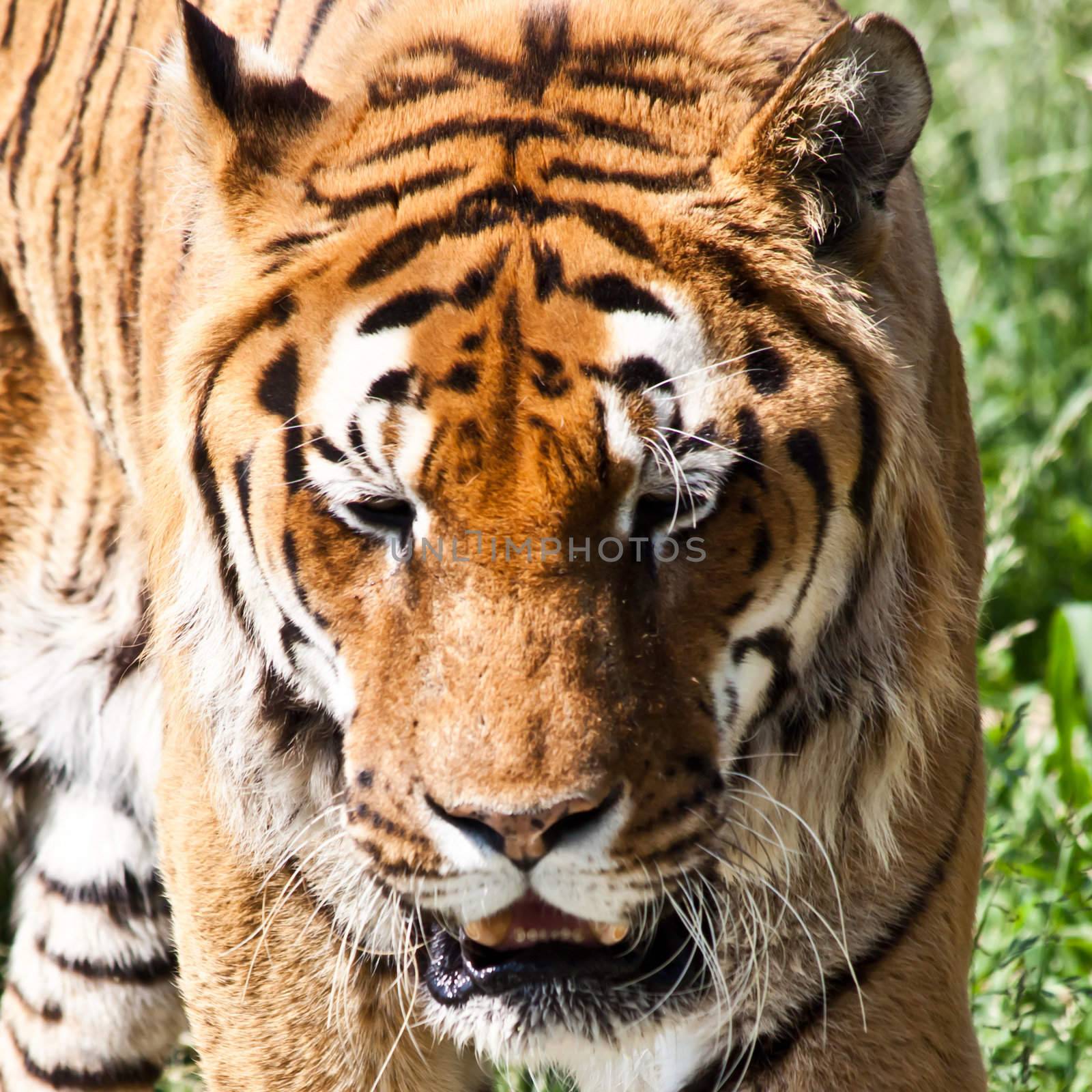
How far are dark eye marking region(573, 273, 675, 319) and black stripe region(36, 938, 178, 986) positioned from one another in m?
1.44

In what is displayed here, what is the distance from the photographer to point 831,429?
5.26ft

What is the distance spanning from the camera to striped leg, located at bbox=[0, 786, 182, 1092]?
248 centimetres

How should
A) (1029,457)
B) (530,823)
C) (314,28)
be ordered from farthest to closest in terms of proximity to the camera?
1. (1029,457)
2. (314,28)
3. (530,823)

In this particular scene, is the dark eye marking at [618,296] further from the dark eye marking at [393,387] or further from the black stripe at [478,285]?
the dark eye marking at [393,387]

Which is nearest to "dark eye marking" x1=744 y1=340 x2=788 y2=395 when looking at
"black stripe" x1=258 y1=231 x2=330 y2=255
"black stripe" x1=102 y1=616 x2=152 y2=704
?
"black stripe" x1=258 y1=231 x2=330 y2=255

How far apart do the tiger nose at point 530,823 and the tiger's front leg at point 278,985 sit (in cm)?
43

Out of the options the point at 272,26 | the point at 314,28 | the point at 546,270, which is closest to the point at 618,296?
the point at 546,270

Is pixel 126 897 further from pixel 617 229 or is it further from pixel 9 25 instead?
pixel 617 229

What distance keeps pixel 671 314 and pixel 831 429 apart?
0.65ft

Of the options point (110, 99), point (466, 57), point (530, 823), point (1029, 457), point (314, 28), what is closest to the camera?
point (530, 823)

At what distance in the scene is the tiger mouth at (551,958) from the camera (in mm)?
1626

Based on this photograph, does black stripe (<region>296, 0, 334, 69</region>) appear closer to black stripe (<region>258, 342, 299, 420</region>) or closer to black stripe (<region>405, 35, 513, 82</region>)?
black stripe (<region>405, 35, 513, 82</region>)

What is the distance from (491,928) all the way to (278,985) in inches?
14.1

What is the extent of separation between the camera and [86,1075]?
97.4 inches
